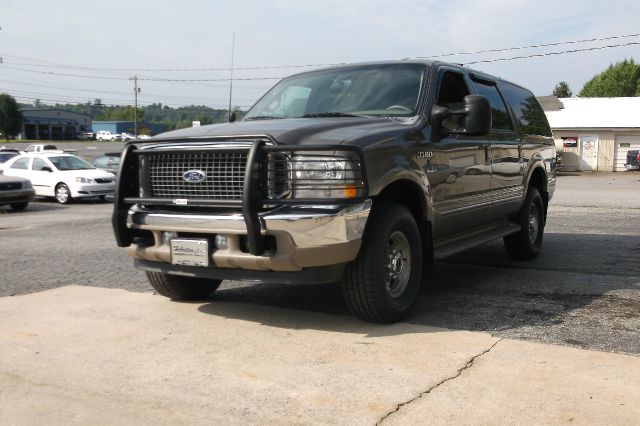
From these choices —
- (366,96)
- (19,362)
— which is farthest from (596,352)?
(19,362)

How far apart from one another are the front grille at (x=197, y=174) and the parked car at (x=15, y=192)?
44.8 feet

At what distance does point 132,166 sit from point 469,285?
11.2 ft

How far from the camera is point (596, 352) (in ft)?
14.0

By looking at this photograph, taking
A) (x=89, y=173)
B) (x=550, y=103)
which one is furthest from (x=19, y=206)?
(x=550, y=103)

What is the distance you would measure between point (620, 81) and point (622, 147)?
3846 cm

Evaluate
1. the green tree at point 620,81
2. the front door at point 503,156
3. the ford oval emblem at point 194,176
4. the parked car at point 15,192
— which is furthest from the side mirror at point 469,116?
the green tree at point 620,81

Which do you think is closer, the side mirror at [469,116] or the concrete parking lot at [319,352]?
the concrete parking lot at [319,352]

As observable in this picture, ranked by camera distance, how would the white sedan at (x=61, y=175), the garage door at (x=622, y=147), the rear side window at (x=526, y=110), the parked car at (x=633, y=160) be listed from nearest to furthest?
the rear side window at (x=526, y=110), the white sedan at (x=61, y=175), the parked car at (x=633, y=160), the garage door at (x=622, y=147)

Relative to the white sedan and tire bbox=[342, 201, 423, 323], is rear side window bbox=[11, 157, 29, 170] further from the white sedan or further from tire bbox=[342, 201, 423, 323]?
tire bbox=[342, 201, 423, 323]

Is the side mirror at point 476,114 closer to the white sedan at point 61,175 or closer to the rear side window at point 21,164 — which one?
the white sedan at point 61,175

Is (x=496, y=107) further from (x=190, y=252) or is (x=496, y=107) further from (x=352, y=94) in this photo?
(x=190, y=252)

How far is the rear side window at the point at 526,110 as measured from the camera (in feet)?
25.6

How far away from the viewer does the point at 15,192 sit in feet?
56.8

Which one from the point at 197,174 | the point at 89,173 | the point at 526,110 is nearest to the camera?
the point at 197,174
